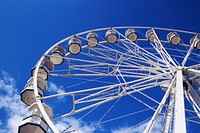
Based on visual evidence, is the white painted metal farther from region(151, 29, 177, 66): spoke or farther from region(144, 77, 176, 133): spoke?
region(151, 29, 177, 66): spoke

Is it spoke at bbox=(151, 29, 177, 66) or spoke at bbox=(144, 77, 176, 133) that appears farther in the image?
spoke at bbox=(151, 29, 177, 66)

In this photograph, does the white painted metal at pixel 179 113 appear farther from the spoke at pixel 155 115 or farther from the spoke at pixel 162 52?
the spoke at pixel 162 52

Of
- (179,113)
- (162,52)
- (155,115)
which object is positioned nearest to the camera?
(179,113)

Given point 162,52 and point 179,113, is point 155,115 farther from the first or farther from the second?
point 162,52

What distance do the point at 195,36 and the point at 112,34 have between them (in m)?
3.80

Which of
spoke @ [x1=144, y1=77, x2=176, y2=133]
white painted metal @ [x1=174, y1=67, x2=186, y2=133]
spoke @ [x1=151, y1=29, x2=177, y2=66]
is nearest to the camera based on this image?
white painted metal @ [x1=174, y1=67, x2=186, y2=133]

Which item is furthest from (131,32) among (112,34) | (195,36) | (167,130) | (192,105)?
(167,130)

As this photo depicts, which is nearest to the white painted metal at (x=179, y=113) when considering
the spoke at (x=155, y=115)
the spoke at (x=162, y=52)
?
the spoke at (x=155, y=115)

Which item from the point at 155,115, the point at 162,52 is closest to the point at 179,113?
the point at 155,115

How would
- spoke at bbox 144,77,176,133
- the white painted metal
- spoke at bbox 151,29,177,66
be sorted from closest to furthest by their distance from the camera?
the white painted metal → spoke at bbox 144,77,176,133 → spoke at bbox 151,29,177,66

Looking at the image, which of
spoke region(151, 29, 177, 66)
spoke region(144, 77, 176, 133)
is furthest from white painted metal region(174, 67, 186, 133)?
spoke region(151, 29, 177, 66)

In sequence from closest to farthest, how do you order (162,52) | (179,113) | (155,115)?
1. (179,113)
2. (155,115)
3. (162,52)

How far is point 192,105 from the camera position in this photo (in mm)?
9969

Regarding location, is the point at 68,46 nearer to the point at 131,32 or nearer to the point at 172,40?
the point at 131,32
